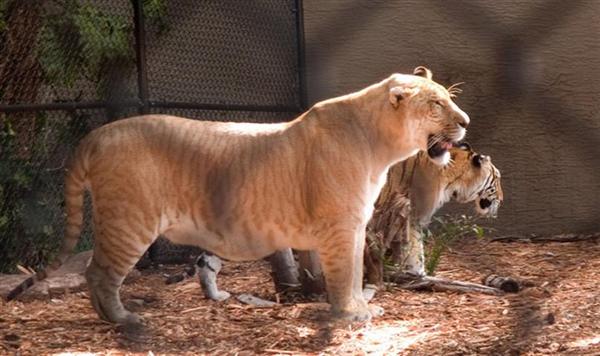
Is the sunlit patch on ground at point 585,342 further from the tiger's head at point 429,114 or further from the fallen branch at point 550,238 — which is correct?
the fallen branch at point 550,238

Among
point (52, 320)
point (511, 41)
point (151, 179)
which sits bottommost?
point (52, 320)

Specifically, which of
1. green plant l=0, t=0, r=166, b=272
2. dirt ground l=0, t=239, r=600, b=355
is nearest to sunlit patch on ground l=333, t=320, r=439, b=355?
dirt ground l=0, t=239, r=600, b=355

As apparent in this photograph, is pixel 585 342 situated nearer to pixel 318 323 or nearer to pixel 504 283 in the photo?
pixel 318 323

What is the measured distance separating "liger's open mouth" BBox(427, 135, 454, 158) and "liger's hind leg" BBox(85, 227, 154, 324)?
3.78 ft

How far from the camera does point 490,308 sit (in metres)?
A: 4.18

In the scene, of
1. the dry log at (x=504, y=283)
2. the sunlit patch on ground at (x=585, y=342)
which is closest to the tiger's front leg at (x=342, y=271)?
the dry log at (x=504, y=283)

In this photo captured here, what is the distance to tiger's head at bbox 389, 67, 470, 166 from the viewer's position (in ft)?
12.9

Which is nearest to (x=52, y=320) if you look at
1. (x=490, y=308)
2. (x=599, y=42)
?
(x=490, y=308)

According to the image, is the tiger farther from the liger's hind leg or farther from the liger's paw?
the liger's hind leg

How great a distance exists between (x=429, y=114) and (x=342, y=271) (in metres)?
0.69

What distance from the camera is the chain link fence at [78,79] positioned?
522 centimetres

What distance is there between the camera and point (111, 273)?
3.92m

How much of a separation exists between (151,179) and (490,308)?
1455mm

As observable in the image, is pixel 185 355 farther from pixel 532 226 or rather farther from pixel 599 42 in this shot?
pixel 532 226
